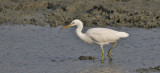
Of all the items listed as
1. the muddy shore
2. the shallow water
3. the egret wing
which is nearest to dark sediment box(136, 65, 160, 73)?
the shallow water

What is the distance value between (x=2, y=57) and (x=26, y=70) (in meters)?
1.57

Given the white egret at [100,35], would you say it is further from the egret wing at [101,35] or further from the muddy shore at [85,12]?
the muddy shore at [85,12]

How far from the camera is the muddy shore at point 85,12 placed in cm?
1399

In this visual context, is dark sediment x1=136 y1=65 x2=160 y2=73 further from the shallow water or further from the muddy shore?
the muddy shore

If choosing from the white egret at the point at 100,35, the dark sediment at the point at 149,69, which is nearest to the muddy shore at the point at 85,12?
the white egret at the point at 100,35

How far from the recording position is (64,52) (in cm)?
1047

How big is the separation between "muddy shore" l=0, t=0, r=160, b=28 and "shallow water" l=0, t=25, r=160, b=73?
3.16 ft

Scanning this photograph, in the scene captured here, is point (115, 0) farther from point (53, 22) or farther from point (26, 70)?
point (26, 70)

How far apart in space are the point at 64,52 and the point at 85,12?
5394mm

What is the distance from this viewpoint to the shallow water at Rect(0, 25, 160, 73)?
8.87 m

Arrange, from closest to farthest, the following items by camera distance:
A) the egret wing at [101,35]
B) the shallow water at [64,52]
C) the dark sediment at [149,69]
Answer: the dark sediment at [149,69], the shallow water at [64,52], the egret wing at [101,35]

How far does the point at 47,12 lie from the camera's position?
16.0 m

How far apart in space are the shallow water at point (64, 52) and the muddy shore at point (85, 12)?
3.16ft

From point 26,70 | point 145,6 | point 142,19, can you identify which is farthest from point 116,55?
point 145,6
